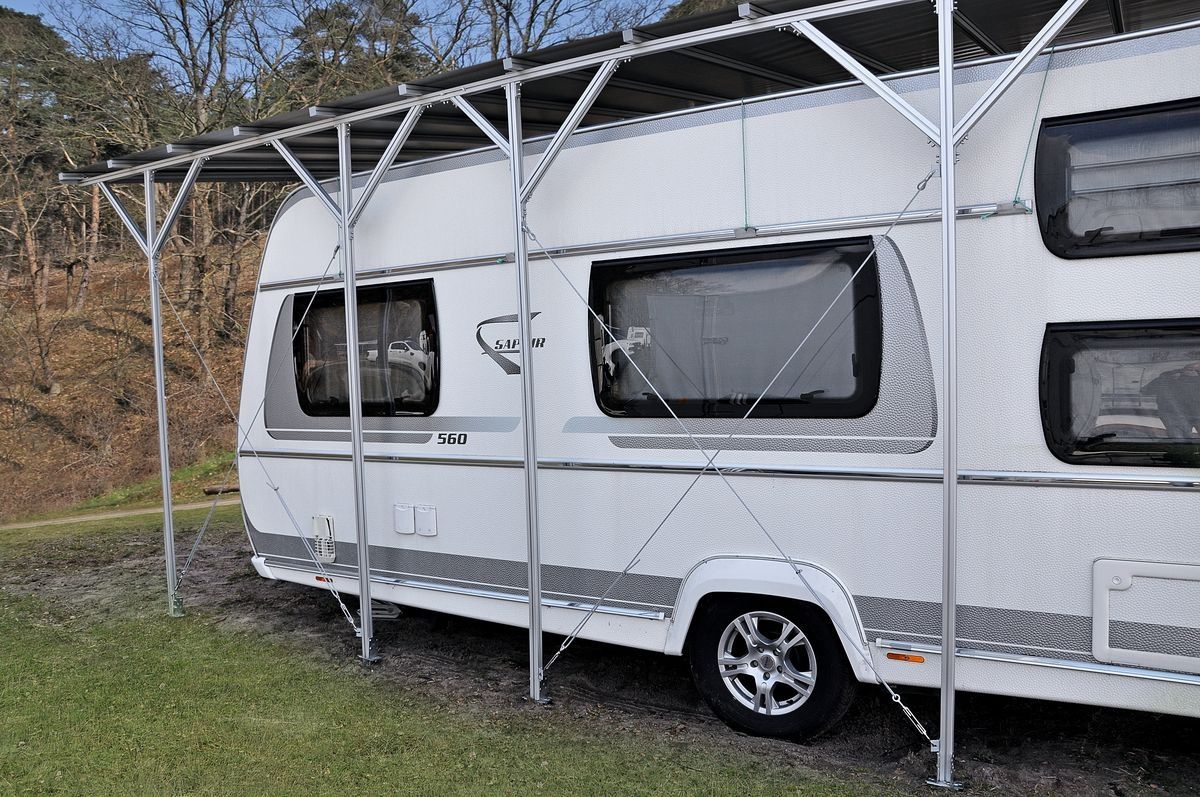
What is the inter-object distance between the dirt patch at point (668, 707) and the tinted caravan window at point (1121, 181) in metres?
2.09

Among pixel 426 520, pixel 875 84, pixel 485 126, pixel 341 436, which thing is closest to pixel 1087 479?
pixel 875 84

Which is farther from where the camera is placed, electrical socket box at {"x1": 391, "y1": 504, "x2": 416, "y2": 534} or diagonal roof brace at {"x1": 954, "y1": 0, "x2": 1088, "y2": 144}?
electrical socket box at {"x1": 391, "y1": 504, "x2": 416, "y2": 534}

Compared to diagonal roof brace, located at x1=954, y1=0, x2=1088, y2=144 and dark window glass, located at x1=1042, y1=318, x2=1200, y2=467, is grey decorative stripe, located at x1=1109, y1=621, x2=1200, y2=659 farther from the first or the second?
diagonal roof brace, located at x1=954, y1=0, x2=1088, y2=144

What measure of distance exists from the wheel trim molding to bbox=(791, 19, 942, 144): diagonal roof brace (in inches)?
84.0

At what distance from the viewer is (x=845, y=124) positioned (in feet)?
13.6

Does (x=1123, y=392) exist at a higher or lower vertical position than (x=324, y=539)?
higher

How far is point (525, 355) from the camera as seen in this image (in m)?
4.79

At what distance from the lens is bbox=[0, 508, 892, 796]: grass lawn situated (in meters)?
4.07

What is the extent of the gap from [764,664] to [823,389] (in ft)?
4.17

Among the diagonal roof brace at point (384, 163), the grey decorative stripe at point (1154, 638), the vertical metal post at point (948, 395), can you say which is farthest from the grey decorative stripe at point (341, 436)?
the grey decorative stripe at point (1154, 638)

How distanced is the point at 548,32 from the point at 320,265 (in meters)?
13.9

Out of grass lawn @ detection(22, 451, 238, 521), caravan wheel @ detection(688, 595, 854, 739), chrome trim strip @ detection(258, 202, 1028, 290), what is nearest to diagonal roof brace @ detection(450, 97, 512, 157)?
chrome trim strip @ detection(258, 202, 1028, 290)

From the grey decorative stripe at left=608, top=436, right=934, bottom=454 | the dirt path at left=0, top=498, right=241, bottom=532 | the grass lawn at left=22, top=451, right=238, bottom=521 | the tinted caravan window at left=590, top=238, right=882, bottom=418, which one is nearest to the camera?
the grey decorative stripe at left=608, top=436, right=934, bottom=454

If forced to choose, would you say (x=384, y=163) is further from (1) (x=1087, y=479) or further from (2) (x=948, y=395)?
Answer: (1) (x=1087, y=479)
